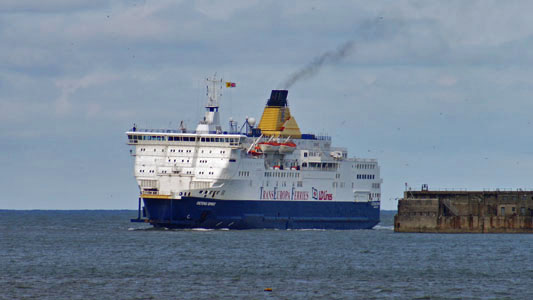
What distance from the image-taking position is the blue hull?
253ft

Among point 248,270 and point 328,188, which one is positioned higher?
point 328,188

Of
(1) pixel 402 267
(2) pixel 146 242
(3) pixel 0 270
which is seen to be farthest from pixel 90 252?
(1) pixel 402 267

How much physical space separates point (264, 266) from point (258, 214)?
27025 mm

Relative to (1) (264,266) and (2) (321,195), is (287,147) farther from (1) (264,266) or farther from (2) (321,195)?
(1) (264,266)

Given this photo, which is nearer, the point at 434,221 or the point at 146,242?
the point at 146,242

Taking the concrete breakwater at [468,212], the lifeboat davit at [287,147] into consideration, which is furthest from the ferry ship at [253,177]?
the concrete breakwater at [468,212]

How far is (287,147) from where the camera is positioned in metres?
86.3

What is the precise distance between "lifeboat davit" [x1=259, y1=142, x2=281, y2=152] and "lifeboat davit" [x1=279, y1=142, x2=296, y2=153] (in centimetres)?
37

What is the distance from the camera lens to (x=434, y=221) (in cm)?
7912

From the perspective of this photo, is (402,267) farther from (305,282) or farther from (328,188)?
(328,188)

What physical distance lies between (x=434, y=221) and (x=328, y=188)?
12.2m

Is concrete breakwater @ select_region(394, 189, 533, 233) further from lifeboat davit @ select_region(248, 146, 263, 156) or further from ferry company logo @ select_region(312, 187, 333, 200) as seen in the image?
lifeboat davit @ select_region(248, 146, 263, 156)

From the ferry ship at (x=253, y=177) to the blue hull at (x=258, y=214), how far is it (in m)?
0.07

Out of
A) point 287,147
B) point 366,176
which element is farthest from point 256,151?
point 366,176
